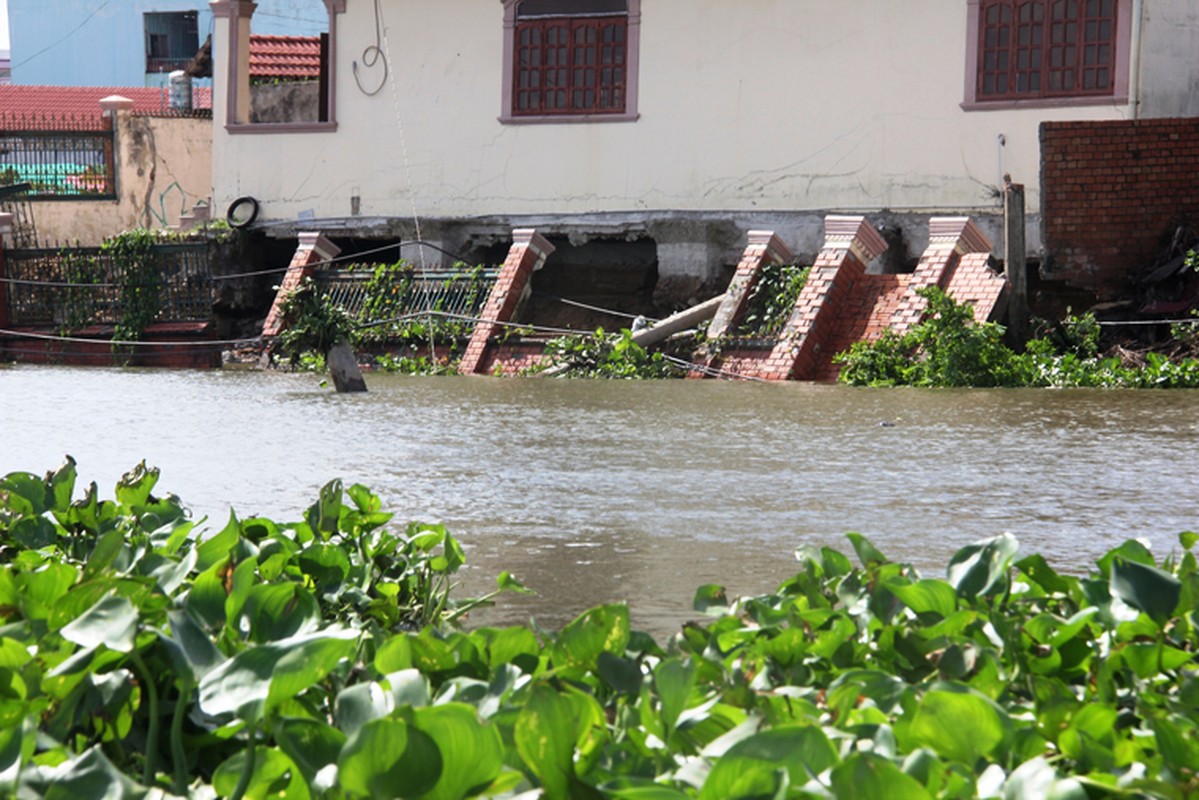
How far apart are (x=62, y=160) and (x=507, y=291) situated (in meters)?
12.4

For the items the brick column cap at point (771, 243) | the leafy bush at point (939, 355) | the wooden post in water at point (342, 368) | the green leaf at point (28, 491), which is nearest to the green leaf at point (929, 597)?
the green leaf at point (28, 491)

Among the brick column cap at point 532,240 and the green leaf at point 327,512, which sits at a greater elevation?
the brick column cap at point 532,240

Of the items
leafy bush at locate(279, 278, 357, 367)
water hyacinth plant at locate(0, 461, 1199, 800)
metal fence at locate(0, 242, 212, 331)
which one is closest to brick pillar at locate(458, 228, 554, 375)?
leafy bush at locate(279, 278, 357, 367)

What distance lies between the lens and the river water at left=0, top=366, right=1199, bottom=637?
4.94m

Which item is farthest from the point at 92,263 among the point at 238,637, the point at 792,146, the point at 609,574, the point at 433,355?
the point at 238,637

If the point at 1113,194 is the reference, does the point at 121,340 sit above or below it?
below

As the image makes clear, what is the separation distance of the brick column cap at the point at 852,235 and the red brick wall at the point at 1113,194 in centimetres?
191

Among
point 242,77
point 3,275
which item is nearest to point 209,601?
point 3,275

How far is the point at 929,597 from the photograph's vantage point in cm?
261

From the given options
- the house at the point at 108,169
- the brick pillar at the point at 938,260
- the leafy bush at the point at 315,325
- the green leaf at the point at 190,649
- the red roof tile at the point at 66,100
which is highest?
the red roof tile at the point at 66,100

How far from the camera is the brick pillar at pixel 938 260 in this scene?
1434cm

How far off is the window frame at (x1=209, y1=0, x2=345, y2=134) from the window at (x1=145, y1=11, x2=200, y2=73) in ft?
63.0

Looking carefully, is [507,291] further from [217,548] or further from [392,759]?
[392,759]

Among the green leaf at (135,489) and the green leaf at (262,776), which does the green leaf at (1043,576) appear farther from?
the green leaf at (135,489)
